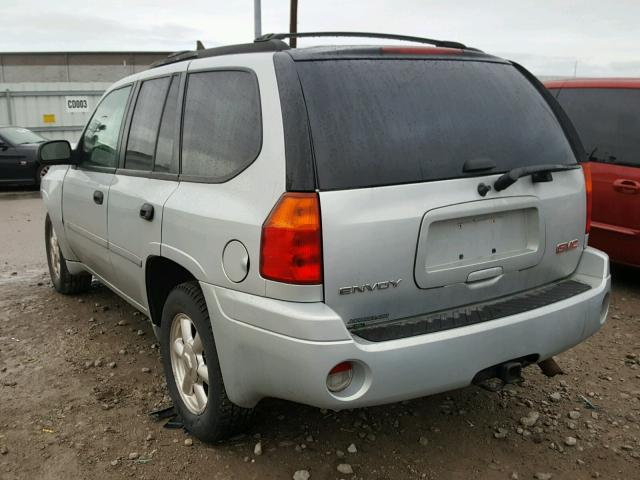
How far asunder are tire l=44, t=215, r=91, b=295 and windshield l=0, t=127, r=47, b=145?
8.98 m

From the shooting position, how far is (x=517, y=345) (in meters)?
2.50

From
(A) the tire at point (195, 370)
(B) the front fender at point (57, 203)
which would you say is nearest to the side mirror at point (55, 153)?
(B) the front fender at point (57, 203)

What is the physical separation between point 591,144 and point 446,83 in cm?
320

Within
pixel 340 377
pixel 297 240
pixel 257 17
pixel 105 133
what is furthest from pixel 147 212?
pixel 257 17

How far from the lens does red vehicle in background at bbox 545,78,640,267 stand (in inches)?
196

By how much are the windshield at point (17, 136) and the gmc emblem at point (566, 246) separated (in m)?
12.8

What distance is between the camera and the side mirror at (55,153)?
4074 millimetres

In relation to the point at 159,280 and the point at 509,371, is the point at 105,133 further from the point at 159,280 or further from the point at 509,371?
the point at 509,371

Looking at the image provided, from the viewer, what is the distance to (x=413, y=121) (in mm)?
2467

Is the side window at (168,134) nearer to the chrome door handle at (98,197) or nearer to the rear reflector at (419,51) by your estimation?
the chrome door handle at (98,197)

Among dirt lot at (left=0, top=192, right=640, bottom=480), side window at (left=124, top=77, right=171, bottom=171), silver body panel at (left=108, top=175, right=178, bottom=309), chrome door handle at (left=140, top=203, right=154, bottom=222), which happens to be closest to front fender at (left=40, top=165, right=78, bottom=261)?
dirt lot at (left=0, top=192, right=640, bottom=480)

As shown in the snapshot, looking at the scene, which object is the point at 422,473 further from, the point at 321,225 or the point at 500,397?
the point at 321,225

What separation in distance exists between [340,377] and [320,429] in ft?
2.88

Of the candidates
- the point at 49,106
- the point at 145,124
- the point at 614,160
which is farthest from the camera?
the point at 49,106
